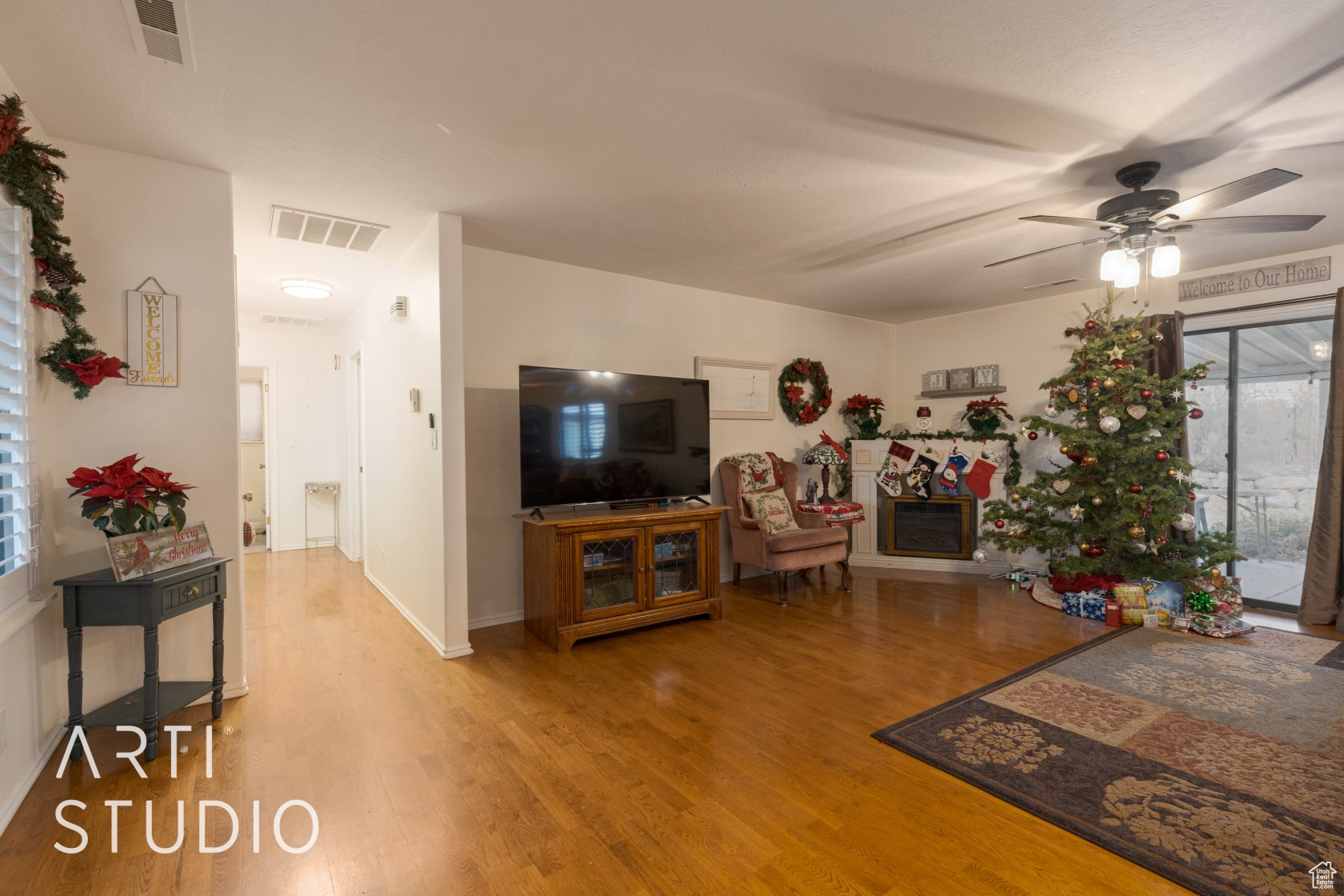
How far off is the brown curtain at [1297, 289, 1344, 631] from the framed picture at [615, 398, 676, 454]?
14.1 ft

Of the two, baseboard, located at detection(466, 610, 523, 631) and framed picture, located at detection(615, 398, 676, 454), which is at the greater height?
framed picture, located at detection(615, 398, 676, 454)

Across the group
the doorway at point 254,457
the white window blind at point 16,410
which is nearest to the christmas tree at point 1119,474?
the white window blind at point 16,410

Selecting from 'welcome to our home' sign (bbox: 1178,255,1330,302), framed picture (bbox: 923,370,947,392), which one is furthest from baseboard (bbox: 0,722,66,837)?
'welcome to our home' sign (bbox: 1178,255,1330,302)

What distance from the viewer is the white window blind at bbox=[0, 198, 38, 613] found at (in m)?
2.03

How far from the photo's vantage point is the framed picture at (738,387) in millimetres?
5109

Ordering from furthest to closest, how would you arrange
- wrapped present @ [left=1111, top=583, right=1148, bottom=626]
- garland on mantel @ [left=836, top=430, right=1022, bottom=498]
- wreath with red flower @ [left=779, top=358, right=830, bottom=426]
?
1. wreath with red flower @ [left=779, top=358, right=830, bottom=426]
2. garland on mantel @ [left=836, top=430, right=1022, bottom=498]
3. wrapped present @ [left=1111, top=583, right=1148, bottom=626]

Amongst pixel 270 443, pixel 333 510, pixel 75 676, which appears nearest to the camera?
pixel 75 676

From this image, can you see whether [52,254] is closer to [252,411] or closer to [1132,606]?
[252,411]

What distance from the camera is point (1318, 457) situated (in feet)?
13.8

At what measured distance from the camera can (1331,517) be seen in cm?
395

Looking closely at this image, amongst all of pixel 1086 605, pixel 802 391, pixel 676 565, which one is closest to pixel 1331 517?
pixel 1086 605

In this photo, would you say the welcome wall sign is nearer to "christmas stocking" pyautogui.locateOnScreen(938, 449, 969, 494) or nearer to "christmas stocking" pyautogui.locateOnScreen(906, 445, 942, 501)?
"christmas stocking" pyautogui.locateOnScreen(906, 445, 942, 501)

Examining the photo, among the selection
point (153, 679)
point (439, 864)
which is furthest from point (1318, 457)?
point (153, 679)

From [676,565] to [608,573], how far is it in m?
0.52
